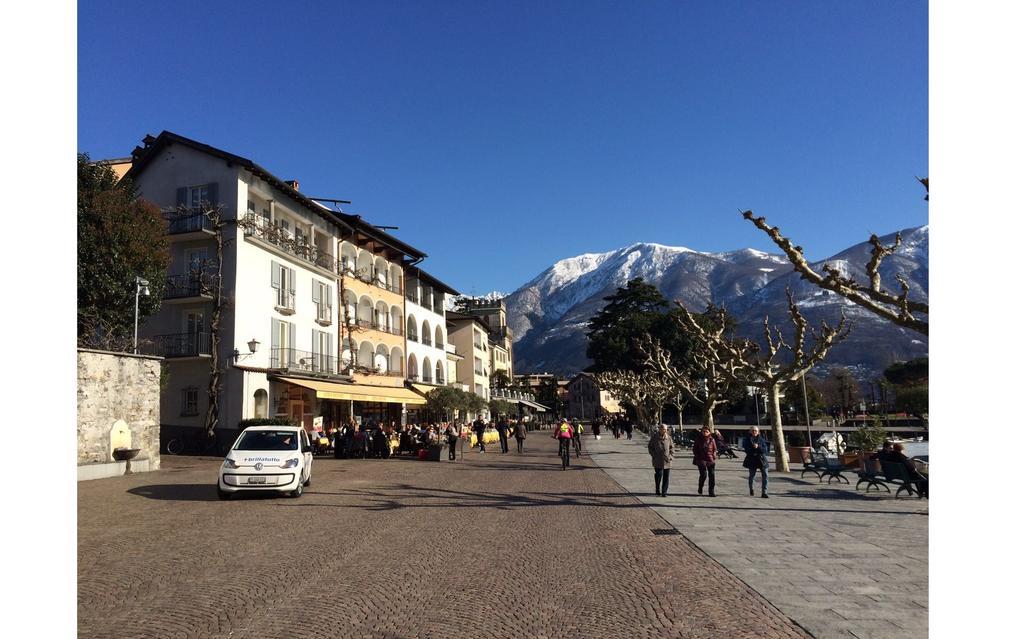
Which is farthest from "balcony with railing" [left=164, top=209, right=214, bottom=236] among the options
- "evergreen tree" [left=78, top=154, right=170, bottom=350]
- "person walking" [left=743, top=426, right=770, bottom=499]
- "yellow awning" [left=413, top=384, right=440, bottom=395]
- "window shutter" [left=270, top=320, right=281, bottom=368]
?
"person walking" [left=743, top=426, right=770, bottom=499]

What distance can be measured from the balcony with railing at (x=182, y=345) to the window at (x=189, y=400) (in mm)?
1579

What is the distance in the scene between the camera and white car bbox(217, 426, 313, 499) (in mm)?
13797

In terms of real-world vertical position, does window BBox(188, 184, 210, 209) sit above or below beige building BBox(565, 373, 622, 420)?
above

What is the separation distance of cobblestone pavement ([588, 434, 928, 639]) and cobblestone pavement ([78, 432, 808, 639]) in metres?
0.43

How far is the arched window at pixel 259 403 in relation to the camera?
2933 cm

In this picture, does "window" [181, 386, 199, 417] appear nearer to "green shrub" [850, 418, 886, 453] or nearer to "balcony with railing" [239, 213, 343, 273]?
"balcony with railing" [239, 213, 343, 273]

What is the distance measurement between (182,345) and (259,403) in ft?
13.6

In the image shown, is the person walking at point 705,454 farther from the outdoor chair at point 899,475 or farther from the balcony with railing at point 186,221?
the balcony with railing at point 186,221

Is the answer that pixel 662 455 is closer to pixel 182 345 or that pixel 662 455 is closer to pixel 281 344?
pixel 281 344

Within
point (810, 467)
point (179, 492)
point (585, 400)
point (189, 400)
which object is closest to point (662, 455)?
point (810, 467)

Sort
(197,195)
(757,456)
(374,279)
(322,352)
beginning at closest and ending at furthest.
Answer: (757,456) → (197,195) → (322,352) → (374,279)

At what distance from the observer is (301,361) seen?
108 feet
